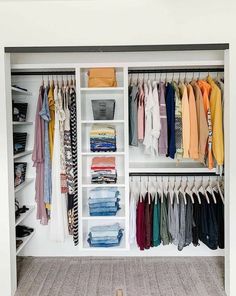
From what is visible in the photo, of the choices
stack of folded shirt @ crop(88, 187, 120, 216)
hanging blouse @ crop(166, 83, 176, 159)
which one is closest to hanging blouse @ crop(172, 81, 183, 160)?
hanging blouse @ crop(166, 83, 176, 159)

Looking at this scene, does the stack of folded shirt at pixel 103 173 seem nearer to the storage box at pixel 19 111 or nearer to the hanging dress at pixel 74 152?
the hanging dress at pixel 74 152

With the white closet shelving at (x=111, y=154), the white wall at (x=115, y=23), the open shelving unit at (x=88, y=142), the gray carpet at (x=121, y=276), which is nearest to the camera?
the white wall at (x=115, y=23)

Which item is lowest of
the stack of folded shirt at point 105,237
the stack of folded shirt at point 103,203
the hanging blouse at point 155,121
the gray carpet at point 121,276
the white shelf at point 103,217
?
the gray carpet at point 121,276

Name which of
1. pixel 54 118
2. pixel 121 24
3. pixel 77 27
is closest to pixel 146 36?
pixel 121 24

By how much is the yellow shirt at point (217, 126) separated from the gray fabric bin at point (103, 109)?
0.97m

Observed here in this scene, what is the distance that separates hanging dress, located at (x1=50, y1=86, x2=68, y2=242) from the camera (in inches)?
128

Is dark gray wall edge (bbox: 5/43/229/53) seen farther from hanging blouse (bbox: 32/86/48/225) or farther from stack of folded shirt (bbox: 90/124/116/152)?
stack of folded shirt (bbox: 90/124/116/152)

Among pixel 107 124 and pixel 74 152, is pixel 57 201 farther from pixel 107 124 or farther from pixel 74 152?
pixel 107 124

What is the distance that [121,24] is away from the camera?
2613mm

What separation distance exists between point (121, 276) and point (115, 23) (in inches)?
89.5

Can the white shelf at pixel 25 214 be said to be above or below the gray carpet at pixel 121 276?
above

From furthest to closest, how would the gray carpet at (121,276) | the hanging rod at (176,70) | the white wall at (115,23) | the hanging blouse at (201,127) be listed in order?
the hanging rod at (176,70), the hanging blouse at (201,127), the gray carpet at (121,276), the white wall at (115,23)

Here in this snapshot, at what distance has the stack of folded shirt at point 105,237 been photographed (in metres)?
3.29

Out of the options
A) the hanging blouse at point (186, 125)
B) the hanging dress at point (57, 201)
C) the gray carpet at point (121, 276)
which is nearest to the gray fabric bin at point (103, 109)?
the hanging dress at point (57, 201)
